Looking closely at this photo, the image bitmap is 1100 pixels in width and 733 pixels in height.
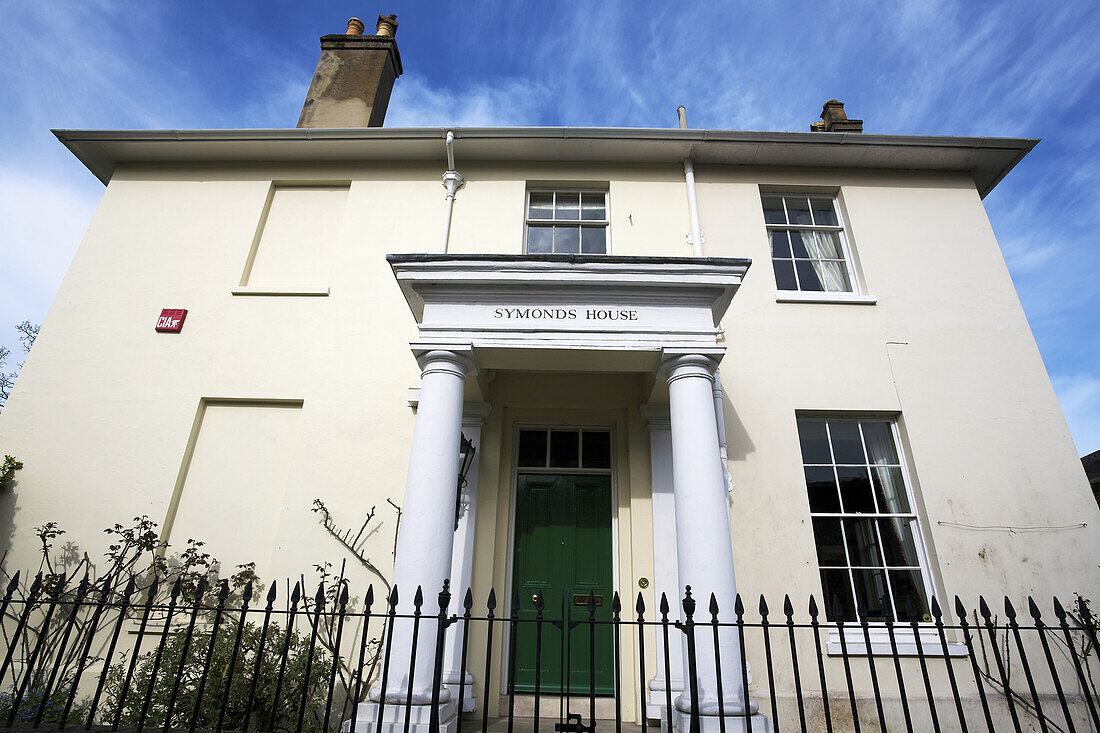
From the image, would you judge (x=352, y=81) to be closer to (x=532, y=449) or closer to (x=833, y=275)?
(x=532, y=449)

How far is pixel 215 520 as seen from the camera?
622 cm

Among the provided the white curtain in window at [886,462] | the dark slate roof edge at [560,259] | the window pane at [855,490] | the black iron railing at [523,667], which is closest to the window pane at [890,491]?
the white curtain in window at [886,462]

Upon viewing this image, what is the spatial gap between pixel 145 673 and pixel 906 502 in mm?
7488

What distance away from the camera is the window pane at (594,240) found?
781cm

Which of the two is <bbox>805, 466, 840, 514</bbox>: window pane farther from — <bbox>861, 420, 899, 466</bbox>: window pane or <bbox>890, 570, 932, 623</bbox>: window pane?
<bbox>890, 570, 932, 623</bbox>: window pane

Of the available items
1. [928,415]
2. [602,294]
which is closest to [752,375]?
[928,415]

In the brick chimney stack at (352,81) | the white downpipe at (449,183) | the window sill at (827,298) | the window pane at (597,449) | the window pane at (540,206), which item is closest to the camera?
the window pane at (597,449)

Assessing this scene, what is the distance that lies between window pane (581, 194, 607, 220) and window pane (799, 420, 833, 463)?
3772mm

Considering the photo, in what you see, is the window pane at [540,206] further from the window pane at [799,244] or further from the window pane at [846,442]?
the window pane at [846,442]

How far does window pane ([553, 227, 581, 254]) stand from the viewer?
7.79 metres

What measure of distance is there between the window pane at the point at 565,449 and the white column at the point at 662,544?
0.90 meters

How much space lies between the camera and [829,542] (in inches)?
240

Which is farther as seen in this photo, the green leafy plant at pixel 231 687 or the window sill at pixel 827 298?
the window sill at pixel 827 298

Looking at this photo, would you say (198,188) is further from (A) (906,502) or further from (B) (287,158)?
(A) (906,502)
